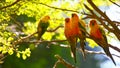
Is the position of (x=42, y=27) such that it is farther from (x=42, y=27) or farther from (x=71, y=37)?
(x=71, y=37)

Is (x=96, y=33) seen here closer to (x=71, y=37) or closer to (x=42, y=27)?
(x=71, y=37)

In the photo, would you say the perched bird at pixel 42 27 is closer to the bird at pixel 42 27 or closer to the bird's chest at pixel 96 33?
the bird at pixel 42 27

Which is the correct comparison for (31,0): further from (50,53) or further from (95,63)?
(95,63)

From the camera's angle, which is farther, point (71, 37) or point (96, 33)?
point (96, 33)

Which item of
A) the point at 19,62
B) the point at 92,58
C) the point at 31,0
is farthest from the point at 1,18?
the point at 92,58

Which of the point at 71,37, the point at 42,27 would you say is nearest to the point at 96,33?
the point at 71,37

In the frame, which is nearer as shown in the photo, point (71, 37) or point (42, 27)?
point (71, 37)

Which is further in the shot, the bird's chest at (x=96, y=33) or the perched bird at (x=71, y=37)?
the bird's chest at (x=96, y=33)

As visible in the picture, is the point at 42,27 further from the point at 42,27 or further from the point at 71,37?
the point at 71,37

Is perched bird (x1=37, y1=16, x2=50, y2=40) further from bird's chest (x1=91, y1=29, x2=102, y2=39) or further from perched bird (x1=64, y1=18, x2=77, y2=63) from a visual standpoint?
bird's chest (x1=91, y1=29, x2=102, y2=39)

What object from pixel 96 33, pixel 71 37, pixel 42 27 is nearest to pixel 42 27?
pixel 42 27

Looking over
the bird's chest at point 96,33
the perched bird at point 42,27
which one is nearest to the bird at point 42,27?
the perched bird at point 42,27

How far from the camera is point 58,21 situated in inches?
219

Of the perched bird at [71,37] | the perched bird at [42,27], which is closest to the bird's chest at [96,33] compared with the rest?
the perched bird at [71,37]
